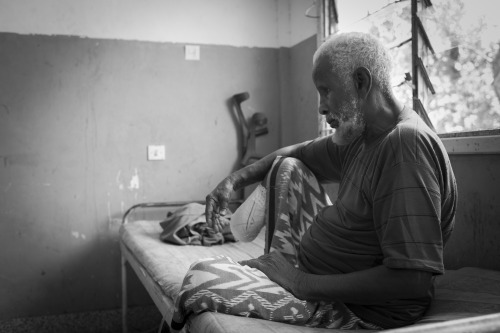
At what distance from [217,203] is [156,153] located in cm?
172

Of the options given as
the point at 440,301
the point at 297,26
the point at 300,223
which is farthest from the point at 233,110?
the point at 440,301

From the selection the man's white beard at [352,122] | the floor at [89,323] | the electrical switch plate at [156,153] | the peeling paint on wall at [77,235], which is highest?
the man's white beard at [352,122]

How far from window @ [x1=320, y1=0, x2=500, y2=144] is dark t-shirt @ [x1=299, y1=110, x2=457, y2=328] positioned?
2.59 ft

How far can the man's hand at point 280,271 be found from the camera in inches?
59.6

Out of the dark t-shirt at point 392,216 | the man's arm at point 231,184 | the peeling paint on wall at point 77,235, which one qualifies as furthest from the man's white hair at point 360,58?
the peeling paint on wall at point 77,235

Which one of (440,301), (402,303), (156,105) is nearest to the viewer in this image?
(402,303)

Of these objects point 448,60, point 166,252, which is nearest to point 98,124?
point 166,252

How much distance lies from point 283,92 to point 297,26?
526 millimetres

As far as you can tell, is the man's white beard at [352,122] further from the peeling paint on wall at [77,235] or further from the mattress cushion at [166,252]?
the peeling paint on wall at [77,235]

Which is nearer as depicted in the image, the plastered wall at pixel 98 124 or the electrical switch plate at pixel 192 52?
the plastered wall at pixel 98 124

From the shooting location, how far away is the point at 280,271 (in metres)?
1.58

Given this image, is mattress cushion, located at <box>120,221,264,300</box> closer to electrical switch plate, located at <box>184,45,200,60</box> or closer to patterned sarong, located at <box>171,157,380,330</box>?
patterned sarong, located at <box>171,157,380,330</box>

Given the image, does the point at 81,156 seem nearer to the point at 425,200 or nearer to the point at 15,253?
the point at 15,253

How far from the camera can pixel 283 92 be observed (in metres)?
4.07
